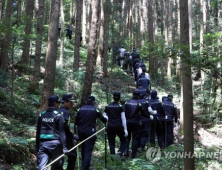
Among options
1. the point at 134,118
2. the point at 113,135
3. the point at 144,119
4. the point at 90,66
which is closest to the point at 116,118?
the point at 113,135

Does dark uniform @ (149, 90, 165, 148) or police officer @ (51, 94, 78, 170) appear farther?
dark uniform @ (149, 90, 165, 148)

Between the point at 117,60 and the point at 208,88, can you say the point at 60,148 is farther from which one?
the point at 117,60

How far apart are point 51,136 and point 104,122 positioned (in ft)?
5.96

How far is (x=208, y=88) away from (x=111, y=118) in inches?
569

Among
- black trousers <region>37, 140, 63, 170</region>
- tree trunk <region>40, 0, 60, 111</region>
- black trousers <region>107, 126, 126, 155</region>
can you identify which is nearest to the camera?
black trousers <region>37, 140, 63, 170</region>

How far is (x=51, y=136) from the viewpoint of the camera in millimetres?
5691

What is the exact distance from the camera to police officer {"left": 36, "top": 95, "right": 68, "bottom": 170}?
565 cm

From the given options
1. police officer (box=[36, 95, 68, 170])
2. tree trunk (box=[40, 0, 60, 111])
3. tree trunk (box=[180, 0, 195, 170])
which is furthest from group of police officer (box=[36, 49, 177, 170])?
tree trunk (box=[40, 0, 60, 111])

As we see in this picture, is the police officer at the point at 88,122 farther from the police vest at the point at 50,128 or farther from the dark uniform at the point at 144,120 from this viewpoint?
the dark uniform at the point at 144,120

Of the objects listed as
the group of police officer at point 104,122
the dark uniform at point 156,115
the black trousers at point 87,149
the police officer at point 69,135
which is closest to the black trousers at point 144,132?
the group of police officer at point 104,122

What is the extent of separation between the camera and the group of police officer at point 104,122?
5699 mm

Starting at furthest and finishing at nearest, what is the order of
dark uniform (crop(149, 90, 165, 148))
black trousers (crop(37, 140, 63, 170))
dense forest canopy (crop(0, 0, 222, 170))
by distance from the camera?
dark uniform (crop(149, 90, 165, 148))
dense forest canopy (crop(0, 0, 222, 170))
black trousers (crop(37, 140, 63, 170))

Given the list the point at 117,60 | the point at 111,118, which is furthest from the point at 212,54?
the point at 117,60

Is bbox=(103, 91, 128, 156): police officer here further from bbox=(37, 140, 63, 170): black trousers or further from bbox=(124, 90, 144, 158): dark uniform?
bbox=(37, 140, 63, 170): black trousers
